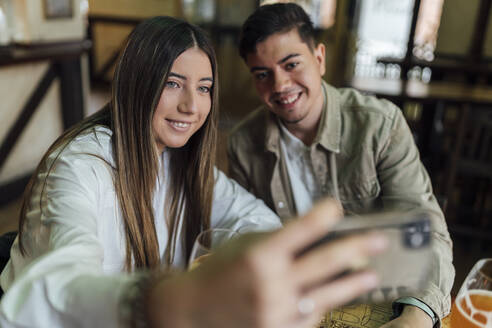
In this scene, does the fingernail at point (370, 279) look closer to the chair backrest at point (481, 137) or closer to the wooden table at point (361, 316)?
the wooden table at point (361, 316)

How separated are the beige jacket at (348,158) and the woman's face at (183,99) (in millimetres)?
538

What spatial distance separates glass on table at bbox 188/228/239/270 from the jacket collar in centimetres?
83

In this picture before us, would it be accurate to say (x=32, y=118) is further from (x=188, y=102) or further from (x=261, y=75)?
(x=188, y=102)

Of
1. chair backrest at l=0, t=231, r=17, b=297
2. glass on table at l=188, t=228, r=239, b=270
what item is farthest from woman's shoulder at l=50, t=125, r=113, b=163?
glass on table at l=188, t=228, r=239, b=270

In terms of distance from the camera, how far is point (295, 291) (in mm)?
386

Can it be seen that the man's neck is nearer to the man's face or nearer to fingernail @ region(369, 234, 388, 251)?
the man's face

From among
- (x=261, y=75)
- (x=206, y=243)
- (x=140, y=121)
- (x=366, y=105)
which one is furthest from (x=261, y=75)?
(x=206, y=243)

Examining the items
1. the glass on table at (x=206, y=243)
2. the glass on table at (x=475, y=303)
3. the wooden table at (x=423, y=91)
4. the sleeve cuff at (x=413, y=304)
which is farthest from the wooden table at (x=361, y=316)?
the wooden table at (x=423, y=91)

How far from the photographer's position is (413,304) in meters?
0.94

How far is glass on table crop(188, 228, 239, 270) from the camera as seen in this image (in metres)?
0.74

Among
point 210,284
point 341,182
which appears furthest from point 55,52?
point 210,284

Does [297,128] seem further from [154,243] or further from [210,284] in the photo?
[210,284]

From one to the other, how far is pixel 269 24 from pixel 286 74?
18 cm

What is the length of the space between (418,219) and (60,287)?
0.45m
